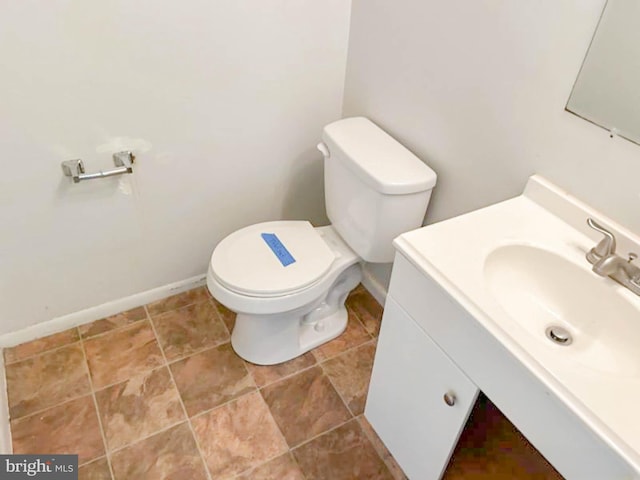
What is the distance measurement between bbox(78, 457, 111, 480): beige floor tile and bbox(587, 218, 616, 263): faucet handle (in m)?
1.41

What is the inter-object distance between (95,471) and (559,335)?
1.31 metres

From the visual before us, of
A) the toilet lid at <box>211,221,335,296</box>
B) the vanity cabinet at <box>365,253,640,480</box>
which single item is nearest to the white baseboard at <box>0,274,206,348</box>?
the toilet lid at <box>211,221,335,296</box>

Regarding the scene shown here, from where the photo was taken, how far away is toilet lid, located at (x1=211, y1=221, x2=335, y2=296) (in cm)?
149

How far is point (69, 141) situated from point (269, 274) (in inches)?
28.1

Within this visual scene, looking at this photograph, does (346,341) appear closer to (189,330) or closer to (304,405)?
(304,405)

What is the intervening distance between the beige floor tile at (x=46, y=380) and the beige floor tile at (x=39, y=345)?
0.08 ft

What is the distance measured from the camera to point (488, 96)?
48.8 inches

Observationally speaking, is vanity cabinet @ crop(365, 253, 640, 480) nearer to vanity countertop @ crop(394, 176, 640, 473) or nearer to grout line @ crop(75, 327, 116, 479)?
vanity countertop @ crop(394, 176, 640, 473)

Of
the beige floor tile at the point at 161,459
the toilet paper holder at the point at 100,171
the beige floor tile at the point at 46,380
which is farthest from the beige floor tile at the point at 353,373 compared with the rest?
the toilet paper holder at the point at 100,171

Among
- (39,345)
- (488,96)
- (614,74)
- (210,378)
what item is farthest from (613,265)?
(39,345)

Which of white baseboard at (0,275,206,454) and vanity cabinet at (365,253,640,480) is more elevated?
vanity cabinet at (365,253,640,480)

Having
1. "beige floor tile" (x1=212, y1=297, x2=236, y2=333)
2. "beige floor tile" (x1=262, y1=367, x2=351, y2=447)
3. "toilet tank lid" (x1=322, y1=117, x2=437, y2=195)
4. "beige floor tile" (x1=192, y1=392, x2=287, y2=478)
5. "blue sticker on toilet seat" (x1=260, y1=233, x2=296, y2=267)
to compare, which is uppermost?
"toilet tank lid" (x1=322, y1=117, x2=437, y2=195)

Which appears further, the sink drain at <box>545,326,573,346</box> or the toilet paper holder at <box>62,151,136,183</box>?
the toilet paper holder at <box>62,151,136,183</box>

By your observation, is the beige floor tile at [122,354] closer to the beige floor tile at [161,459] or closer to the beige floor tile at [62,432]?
the beige floor tile at [62,432]
